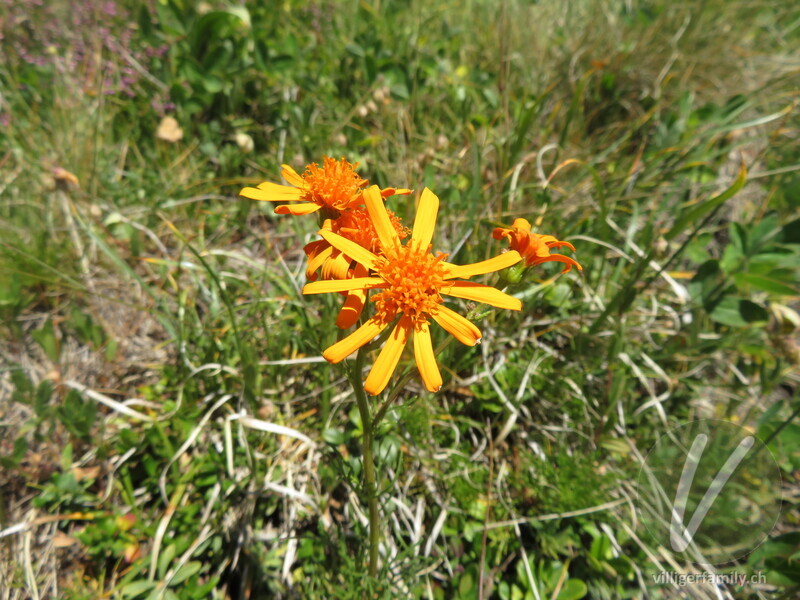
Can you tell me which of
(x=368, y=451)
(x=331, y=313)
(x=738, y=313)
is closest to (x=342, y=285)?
(x=368, y=451)

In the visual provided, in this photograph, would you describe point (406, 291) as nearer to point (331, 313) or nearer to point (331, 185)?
point (331, 185)

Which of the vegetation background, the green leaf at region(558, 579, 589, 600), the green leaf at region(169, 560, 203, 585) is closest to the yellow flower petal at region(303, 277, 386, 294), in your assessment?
the vegetation background

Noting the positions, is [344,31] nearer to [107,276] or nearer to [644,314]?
[107,276]

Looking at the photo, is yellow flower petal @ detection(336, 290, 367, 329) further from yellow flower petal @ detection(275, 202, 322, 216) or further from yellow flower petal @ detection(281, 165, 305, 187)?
yellow flower petal @ detection(281, 165, 305, 187)

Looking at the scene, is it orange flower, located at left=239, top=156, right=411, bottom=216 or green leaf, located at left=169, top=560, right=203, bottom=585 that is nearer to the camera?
orange flower, located at left=239, top=156, right=411, bottom=216

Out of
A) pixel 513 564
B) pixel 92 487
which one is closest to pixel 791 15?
pixel 513 564

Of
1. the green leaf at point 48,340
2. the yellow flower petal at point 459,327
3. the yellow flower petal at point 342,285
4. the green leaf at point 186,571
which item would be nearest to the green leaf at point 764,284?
the yellow flower petal at point 459,327
